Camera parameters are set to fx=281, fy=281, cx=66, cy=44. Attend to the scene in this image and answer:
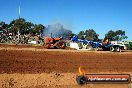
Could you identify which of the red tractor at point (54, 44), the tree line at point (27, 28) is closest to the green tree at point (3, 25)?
the tree line at point (27, 28)

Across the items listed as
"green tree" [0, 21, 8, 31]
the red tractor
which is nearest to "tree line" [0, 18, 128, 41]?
"green tree" [0, 21, 8, 31]

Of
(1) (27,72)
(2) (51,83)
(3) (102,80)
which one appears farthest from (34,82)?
(3) (102,80)

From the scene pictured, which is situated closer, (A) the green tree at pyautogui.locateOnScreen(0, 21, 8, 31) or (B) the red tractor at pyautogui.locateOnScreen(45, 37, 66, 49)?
(B) the red tractor at pyautogui.locateOnScreen(45, 37, 66, 49)

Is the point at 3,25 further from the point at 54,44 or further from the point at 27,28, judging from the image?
the point at 54,44

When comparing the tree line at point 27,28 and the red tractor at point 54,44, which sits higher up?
the tree line at point 27,28

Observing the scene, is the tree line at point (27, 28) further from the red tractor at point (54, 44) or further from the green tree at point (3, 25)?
the red tractor at point (54, 44)

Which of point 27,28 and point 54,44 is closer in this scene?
point 54,44

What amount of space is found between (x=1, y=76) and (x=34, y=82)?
1.79 m

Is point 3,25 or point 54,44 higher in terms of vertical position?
point 3,25

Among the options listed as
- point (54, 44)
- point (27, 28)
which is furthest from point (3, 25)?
point (54, 44)

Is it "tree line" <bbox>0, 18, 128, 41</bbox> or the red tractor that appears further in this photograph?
"tree line" <bbox>0, 18, 128, 41</bbox>

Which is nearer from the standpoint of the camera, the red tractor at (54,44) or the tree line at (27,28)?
the red tractor at (54,44)

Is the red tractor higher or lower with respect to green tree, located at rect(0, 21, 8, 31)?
lower

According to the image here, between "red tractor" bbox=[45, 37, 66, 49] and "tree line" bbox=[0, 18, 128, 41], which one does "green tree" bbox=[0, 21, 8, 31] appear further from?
"red tractor" bbox=[45, 37, 66, 49]
